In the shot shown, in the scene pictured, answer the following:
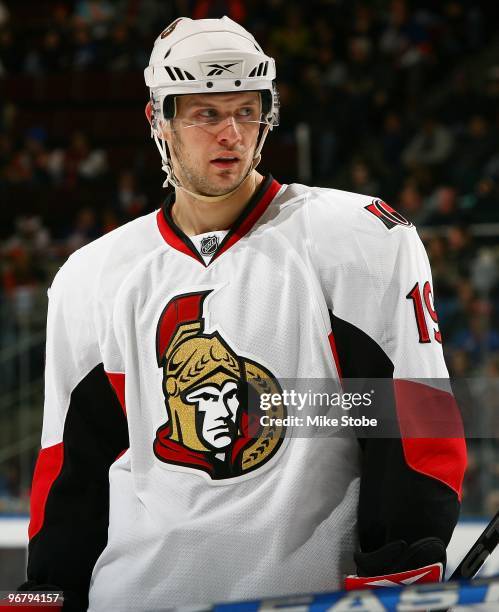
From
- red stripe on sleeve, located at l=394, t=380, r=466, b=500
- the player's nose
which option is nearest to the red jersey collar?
the player's nose

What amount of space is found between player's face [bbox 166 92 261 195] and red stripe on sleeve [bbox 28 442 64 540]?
0.48 meters

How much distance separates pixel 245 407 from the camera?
152 centimetres

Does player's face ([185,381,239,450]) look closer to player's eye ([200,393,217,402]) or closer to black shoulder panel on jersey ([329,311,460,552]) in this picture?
player's eye ([200,393,217,402])

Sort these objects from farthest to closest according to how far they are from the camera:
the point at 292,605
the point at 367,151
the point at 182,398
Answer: the point at 367,151
the point at 182,398
the point at 292,605

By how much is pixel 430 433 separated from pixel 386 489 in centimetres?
10

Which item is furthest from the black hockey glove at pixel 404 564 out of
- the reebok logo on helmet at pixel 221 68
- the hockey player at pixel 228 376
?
the reebok logo on helmet at pixel 221 68

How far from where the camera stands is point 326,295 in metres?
1.51

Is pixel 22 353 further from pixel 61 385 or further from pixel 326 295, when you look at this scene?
pixel 326 295

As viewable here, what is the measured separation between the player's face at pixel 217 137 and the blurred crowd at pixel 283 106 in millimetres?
3142

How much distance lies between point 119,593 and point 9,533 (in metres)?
1.26

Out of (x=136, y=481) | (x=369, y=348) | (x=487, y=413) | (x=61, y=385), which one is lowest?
(x=487, y=413)

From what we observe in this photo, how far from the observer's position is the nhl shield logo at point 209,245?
1604 millimetres

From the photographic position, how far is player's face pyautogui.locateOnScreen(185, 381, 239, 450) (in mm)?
1528

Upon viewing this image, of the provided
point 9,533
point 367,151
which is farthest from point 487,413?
point 367,151
